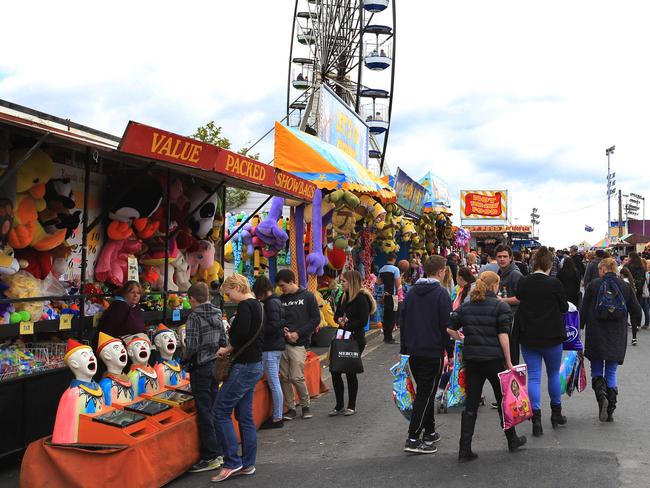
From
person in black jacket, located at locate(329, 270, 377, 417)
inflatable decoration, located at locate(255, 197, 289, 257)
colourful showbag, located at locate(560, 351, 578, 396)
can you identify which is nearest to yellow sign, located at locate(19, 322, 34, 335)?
person in black jacket, located at locate(329, 270, 377, 417)

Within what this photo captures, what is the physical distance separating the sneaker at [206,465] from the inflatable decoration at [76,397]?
879 millimetres

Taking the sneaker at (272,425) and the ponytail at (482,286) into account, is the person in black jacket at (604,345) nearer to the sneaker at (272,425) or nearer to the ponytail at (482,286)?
the ponytail at (482,286)

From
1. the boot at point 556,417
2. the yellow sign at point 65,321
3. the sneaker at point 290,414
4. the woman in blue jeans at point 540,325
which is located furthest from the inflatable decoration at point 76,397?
the boot at point 556,417

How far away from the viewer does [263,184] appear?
791 centimetres

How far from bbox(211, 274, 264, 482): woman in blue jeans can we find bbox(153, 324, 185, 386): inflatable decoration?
53.5 inches

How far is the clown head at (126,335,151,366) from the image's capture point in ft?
19.6

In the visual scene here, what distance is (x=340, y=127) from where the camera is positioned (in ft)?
50.5

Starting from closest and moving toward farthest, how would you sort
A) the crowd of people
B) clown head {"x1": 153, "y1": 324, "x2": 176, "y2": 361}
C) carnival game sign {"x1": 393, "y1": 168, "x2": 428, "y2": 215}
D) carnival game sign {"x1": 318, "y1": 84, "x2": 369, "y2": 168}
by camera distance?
the crowd of people
clown head {"x1": 153, "y1": 324, "x2": 176, "y2": 361}
carnival game sign {"x1": 318, "y1": 84, "x2": 369, "y2": 168}
carnival game sign {"x1": 393, "y1": 168, "x2": 428, "y2": 215}

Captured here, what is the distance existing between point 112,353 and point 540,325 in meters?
3.72

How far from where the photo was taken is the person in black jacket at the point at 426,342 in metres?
5.54

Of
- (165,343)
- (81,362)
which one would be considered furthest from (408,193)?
(81,362)

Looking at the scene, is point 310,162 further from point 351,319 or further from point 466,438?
point 466,438

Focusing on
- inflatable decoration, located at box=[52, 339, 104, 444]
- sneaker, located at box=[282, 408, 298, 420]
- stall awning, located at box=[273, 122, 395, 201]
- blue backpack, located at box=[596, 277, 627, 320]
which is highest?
stall awning, located at box=[273, 122, 395, 201]

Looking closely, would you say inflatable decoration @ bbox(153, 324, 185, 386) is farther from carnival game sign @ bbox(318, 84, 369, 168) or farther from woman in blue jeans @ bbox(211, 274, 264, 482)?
carnival game sign @ bbox(318, 84, 369, 168)
